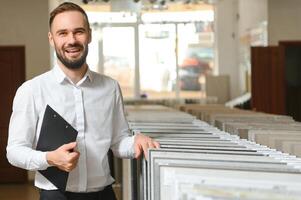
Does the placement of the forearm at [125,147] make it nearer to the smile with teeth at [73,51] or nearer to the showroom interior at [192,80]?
the showroom interior at [192,80]

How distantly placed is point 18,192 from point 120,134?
650 centimetres

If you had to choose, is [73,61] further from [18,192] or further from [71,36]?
[18,192]

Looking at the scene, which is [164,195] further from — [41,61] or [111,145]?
[41,61]

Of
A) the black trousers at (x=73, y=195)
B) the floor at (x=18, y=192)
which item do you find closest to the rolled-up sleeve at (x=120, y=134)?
the black trousers at (x=73, y=195)

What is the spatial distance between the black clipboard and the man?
0.03 m

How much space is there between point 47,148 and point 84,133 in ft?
0.50

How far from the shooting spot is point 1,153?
940cm

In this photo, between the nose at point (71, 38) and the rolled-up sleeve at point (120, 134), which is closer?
the nose at point (71, 38)

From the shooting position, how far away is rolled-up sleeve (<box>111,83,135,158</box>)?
2.33 m

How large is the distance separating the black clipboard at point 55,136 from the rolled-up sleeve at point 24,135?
4 centimetres

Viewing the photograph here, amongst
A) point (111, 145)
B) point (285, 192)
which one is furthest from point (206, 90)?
point (285, 192)

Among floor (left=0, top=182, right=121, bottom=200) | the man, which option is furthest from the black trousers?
floor (left=0, top=182, right=121, bottom=200)

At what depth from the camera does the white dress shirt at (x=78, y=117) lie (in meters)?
2.10

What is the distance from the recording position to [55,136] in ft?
6.98
